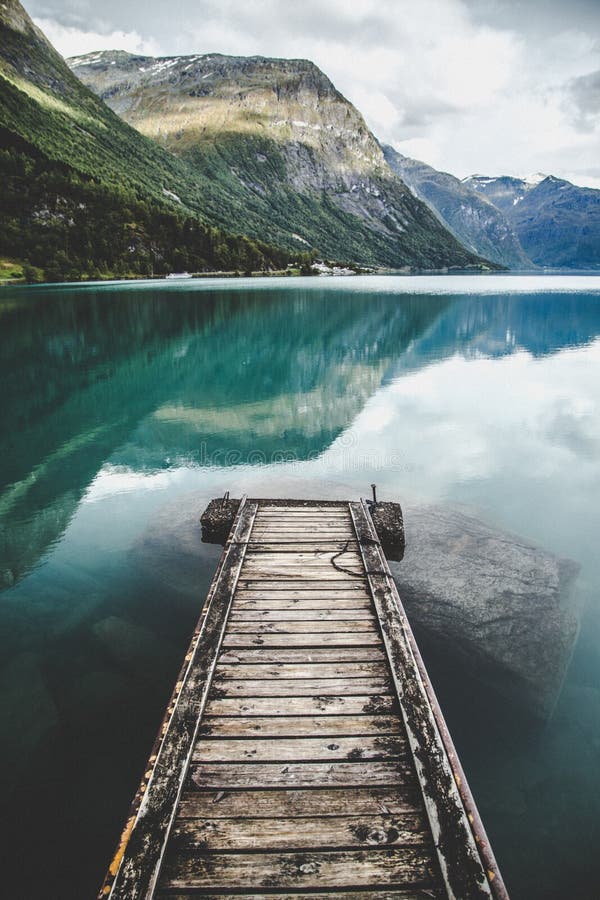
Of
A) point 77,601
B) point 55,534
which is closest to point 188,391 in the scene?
point 55,534

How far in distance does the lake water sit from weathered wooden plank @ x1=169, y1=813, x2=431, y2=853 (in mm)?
1797

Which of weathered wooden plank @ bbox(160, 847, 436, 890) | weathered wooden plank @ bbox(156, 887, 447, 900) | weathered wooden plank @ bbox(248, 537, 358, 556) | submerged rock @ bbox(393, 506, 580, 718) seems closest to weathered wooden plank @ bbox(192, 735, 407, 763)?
weathered wooden plank @ bbox(160, 847, 436, 890)

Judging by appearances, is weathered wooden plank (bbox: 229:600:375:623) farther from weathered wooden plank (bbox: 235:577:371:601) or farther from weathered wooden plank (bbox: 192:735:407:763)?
weathered wooden plank (bbox: 192:735:407:763)

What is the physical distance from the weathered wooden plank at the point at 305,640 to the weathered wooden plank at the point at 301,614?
355mm

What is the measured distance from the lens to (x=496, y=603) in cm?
934

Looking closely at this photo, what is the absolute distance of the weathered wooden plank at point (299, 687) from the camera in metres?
5.91

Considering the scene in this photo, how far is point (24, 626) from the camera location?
885 cm

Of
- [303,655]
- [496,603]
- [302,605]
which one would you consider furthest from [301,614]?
[496,603]

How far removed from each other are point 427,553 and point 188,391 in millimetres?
21139

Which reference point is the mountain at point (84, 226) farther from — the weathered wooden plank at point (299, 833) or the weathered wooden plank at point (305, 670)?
the weathered wooden plank at point (299, 833)

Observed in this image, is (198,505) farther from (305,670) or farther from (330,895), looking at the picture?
(330,895)

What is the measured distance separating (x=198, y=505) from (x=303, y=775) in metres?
9.88

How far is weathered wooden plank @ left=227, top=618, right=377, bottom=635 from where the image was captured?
282 inches

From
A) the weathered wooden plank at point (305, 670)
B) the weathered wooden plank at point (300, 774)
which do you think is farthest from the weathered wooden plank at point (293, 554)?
the weathered wooden plank at point (300, 774)
